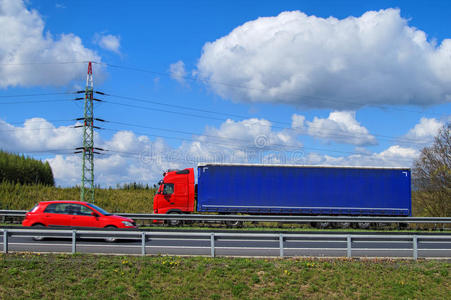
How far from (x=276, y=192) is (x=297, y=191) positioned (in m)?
1.45

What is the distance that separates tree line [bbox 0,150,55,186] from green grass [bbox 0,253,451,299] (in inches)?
1988

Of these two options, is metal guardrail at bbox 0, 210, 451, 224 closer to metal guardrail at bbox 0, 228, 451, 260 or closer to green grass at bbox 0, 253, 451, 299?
metal guardrail at bbox 0, 228, 451, 260

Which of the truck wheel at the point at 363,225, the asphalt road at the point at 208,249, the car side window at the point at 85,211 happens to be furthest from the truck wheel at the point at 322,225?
the car side window at the point at 85,211

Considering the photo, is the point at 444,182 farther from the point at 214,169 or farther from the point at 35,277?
the point at 35,277

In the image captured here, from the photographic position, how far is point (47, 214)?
17328 millimetres

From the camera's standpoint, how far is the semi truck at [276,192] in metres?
29.8

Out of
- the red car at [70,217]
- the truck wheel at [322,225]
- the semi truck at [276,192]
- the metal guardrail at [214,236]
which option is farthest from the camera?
the semi truck at [276,192]

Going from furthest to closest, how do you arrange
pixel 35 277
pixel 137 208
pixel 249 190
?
1. pixel 137 208
2. pixel 249 190
3. pixel 35 277

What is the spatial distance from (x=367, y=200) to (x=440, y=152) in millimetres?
15372

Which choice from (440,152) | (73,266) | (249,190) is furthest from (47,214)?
(440,152)

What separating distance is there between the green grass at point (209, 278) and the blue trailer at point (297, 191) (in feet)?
55.0

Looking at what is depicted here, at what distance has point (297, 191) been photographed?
98.9 feet

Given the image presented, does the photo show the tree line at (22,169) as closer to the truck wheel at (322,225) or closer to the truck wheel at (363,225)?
the truck wheel at (322,225)

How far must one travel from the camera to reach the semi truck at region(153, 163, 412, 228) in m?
29.8
